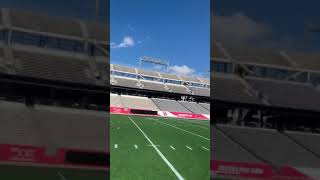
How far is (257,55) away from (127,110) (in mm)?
18964

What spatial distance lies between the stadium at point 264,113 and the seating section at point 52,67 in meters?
1.06

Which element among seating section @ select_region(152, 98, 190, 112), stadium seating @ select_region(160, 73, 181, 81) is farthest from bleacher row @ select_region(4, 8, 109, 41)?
stadium seating @ select_region(160, 73, 181, 81)

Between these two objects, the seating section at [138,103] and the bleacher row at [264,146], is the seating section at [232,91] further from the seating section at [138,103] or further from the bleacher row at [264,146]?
the seating section at [138,103]

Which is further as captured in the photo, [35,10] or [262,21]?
[35,10]

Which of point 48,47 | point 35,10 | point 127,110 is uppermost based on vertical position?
point 35,10

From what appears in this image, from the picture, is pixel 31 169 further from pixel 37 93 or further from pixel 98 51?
pixel 98 51

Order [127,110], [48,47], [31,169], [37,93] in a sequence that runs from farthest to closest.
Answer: [127,110] < [31,169] < [37,93] < [48,47]

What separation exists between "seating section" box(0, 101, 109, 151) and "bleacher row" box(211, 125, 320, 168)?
76 cm

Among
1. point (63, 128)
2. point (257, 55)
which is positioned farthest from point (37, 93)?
point (257, 55)

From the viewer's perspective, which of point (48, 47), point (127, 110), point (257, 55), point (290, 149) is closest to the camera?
point (257, 55)

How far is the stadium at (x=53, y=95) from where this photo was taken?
2256 millimetres

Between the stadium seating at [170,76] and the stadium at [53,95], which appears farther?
the stadium seating at [170,76]

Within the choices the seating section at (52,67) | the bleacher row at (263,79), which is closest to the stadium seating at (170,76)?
the seating section at (52,67)

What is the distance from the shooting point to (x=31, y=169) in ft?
9.83
